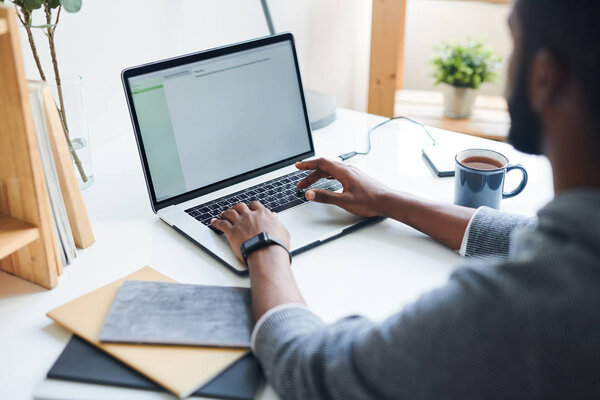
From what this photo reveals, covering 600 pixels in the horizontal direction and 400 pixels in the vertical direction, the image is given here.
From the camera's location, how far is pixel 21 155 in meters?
0.88

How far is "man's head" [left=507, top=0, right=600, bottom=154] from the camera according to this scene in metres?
0.60

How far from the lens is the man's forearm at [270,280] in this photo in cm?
82

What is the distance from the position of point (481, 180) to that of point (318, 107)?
2.05ft

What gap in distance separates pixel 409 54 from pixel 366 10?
0.34 meters

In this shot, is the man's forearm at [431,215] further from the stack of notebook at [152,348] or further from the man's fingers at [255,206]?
the stack of notebook at [152,348]

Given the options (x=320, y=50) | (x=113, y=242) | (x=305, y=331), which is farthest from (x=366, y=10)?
(x=305, y=331)

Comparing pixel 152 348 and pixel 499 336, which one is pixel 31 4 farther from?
pixel 499 336

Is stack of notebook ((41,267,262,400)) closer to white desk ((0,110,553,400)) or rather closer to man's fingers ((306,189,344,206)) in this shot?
white desk ((0,110,553,400))

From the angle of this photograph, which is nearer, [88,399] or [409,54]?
[88,399]

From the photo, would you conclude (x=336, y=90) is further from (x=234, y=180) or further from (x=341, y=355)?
(x=341, y=355)

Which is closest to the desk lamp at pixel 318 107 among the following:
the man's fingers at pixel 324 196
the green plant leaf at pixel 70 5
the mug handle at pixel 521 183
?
the man's fingers at pixel 324 196

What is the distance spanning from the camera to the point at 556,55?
0.62 meters

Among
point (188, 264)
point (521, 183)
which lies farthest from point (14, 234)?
point (521, 183)

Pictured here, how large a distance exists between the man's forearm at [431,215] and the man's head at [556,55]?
1.10 ft
